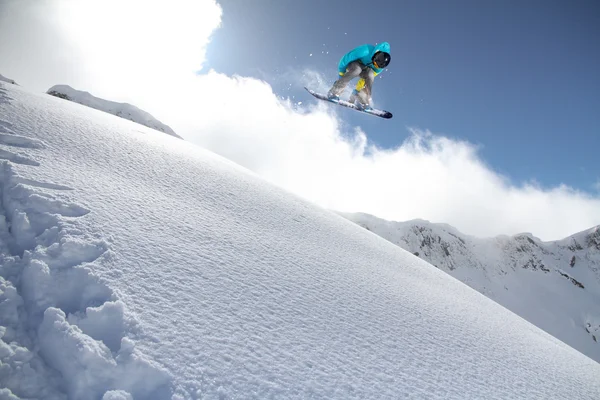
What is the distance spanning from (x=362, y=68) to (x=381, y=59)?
69 cm

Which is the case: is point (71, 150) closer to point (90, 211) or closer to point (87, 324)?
point (90, 211)

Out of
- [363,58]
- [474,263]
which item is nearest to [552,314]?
[474,263]

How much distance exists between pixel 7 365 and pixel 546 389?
3367 millimetres

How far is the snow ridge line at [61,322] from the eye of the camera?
1.13m

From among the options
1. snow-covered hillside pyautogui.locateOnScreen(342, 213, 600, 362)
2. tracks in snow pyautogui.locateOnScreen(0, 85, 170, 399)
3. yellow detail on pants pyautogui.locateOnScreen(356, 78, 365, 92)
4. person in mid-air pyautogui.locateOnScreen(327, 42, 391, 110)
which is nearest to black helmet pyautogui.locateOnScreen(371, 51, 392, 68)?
person in mid-air pyautogui.locateOnScreen(327, 42, 391, 110)

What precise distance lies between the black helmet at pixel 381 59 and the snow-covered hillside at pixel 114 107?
117429 millimetres

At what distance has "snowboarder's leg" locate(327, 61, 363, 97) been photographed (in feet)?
24.5

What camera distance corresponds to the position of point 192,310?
1580 mm

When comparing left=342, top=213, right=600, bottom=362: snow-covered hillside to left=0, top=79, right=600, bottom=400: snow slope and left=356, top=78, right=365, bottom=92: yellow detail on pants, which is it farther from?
left=0, top=79, right=600, bottom=400: snow slope

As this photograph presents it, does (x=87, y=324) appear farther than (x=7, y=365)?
Yes

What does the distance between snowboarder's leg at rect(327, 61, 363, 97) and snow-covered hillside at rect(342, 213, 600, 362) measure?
102m

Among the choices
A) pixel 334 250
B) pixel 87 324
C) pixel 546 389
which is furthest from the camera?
pixel 334 250

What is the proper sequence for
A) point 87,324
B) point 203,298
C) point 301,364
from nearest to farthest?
1. point 87,324
2. point 301,364
3. point 203,298

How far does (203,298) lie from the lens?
1713mm
